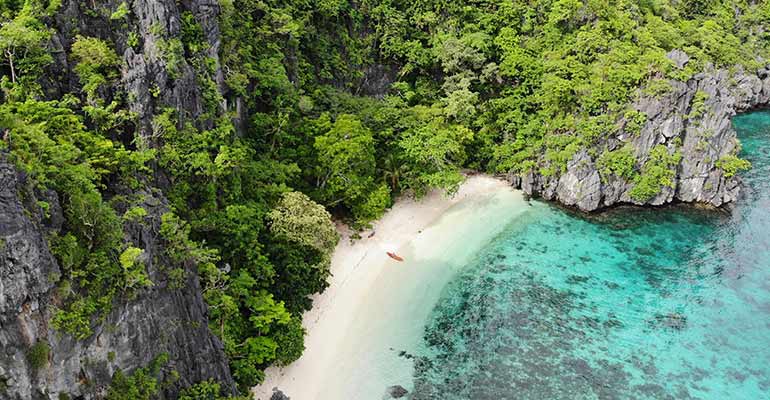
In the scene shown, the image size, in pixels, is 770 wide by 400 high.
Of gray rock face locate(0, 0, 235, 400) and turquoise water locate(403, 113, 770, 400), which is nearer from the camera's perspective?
gray rock face locate(0, 0, 235, 400)

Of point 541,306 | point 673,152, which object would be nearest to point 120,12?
point 541,306

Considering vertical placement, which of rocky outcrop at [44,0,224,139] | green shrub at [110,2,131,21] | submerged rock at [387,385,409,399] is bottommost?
submerged rock at [387,385,409,399]

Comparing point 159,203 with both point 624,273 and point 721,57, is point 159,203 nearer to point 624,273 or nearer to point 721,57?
point 624,273

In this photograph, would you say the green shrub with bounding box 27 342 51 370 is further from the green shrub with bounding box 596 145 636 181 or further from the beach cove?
the green shrub with bounding box 596 145 636 181

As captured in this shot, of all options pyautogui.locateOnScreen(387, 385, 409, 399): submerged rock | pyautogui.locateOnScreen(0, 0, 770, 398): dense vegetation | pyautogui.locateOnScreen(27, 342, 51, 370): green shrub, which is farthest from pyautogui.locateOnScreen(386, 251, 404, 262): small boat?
pyautogui.locateOnScreen(27, 342, 51, 370): green shrub

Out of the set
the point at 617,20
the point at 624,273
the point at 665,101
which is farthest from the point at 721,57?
the point at 624,273

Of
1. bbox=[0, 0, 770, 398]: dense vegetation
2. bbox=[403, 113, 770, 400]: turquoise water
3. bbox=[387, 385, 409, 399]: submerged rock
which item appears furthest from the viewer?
bbox=[403, 113, 770, 400]: turquoise water

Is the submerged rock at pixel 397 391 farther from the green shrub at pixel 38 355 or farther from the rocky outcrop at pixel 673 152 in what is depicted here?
the rocky outcrop at pixel 673 152
